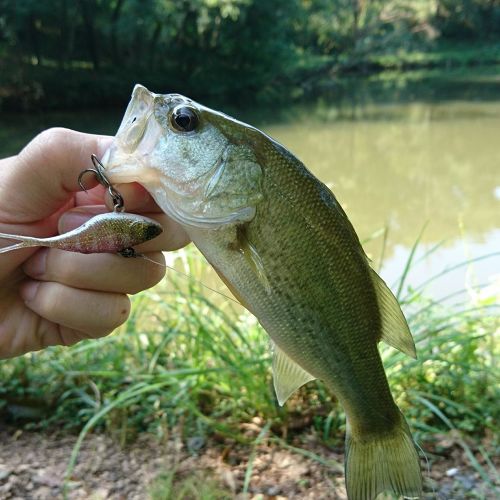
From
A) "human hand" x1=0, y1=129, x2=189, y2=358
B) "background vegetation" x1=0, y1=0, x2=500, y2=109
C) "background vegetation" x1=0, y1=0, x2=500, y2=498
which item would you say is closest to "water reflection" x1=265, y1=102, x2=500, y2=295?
"background vegetation" x1=0, y1=0, x2=500, y2=498

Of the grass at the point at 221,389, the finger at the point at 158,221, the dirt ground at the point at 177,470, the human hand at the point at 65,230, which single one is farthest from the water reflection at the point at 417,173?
the human hand at the point at 65,230

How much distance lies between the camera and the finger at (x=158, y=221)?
1.63m

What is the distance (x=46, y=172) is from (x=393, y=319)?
1.06 metres

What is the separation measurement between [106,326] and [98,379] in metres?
1.79

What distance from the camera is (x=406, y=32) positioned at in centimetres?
5084

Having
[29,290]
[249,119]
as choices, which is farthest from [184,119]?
[249,119]

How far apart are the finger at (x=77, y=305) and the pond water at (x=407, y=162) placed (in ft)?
6.84

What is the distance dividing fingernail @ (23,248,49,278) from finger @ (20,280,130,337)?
1.4 inches

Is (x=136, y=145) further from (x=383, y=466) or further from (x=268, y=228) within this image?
(x=383, y=466)

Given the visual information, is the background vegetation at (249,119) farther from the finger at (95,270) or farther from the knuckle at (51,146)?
the knuckle at (51,146)

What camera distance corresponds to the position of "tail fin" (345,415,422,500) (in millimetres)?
1630

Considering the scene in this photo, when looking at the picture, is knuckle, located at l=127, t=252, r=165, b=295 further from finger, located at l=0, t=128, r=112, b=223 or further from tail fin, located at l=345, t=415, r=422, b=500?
tail fin, located at l=345, t=415, r=422, b=500

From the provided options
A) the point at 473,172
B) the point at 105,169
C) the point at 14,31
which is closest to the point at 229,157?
the point at 105,169

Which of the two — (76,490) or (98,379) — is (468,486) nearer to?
(76,490)
